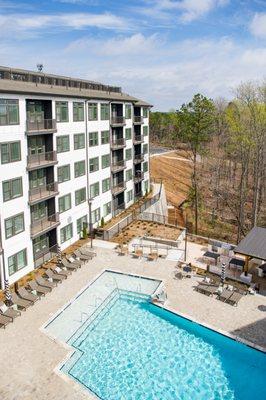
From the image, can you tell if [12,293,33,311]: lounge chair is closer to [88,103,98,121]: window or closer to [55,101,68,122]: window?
A: [55,101,68,122]: window

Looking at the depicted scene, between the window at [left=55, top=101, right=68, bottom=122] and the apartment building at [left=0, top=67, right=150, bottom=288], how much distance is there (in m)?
0.09

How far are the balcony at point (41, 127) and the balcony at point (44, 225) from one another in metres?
7.54

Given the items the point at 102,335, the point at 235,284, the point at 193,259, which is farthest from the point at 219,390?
the point at 193,259

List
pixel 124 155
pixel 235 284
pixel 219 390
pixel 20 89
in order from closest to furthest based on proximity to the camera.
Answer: pixel 219 390 < pixel 20 89 < pixel 235 284 < pixel 124 155

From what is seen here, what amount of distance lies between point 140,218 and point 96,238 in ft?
28.3

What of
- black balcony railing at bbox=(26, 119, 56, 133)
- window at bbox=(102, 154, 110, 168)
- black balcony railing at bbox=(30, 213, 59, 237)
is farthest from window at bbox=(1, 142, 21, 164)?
window at bbox=(102, 154, 110, 168)

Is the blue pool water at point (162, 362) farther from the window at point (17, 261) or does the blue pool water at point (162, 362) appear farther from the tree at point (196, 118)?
the tree at point (196, 118)

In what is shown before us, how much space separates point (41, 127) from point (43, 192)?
5619mm

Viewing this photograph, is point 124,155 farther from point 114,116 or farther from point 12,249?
point 12,249

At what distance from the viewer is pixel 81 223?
3750 cm

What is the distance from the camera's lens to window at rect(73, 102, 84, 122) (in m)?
34.0

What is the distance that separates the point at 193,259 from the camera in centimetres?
3338

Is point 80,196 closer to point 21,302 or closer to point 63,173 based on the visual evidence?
point 63,173

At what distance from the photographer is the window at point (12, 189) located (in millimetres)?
26188
